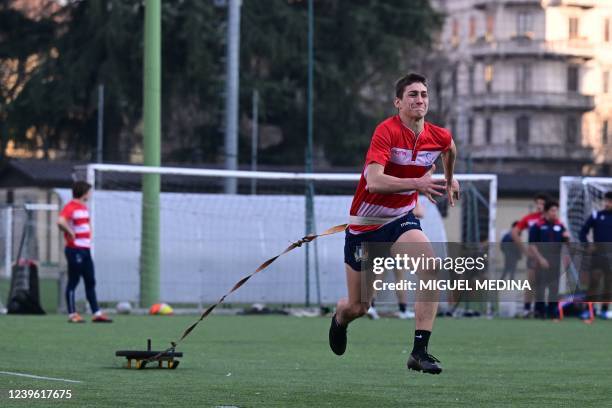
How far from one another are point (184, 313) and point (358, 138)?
2574cm

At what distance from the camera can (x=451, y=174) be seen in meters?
10.8

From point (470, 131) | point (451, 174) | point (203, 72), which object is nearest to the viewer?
point (451, 174)

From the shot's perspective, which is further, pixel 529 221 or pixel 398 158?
pixel 529 221

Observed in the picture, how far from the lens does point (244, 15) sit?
151ft

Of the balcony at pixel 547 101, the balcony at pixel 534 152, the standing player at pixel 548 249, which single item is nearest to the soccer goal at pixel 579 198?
the standing player at pixel 548 249

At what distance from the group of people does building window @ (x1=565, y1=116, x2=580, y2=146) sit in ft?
222

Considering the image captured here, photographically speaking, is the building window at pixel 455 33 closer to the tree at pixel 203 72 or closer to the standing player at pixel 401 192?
the tree at pixel 203 72

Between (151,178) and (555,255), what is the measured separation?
6760 mm

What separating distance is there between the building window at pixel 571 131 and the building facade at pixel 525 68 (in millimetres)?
92

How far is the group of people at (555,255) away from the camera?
22703mm

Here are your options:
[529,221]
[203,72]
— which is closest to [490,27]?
[203,72]

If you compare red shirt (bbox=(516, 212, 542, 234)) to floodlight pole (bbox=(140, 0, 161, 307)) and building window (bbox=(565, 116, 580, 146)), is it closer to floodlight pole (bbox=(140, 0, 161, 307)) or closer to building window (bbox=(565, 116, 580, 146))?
floodlight pole (bbox=(140, 0, 161, 307))

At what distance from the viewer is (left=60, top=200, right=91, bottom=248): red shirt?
20078mm

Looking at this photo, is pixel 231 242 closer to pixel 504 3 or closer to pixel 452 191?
pixel 452 191
